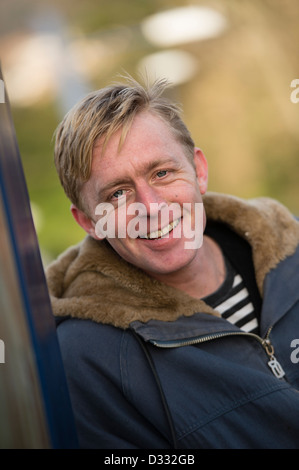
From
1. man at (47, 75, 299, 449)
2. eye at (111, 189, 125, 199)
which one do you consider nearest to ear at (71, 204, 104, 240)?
man at (47, 75, 299, 449)

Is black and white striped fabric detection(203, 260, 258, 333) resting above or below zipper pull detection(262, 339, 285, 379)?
above

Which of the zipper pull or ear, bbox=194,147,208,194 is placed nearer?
the zipper pull

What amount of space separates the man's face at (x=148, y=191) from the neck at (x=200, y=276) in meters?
0.12

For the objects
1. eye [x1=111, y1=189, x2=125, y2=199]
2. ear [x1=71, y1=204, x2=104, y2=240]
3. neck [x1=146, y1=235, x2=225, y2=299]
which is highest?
eye [x1=111, y1=189, x2=125, y2=199]

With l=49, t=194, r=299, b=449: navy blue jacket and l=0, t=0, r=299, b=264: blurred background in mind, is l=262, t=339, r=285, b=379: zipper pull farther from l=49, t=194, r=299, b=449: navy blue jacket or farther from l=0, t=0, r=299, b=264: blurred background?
l=0, t=0, r=299, b=264: blurred background

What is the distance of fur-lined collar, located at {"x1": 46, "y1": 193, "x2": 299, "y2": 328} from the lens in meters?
1.45

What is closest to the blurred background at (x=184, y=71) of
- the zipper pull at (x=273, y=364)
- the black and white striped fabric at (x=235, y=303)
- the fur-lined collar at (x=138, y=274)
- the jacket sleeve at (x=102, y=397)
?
the fur-lined collar at (x=138, y=274)

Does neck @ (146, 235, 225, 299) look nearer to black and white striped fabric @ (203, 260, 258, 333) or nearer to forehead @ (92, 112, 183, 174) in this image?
black and white striped fabric @ (203, 260, 258, 333)

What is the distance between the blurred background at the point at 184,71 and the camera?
4.74m

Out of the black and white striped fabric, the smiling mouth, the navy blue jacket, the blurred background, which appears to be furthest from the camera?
the blurred background

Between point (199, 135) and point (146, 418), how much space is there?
3765 mm

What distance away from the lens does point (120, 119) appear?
1.39m

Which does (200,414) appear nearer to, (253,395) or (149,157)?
(253,395)

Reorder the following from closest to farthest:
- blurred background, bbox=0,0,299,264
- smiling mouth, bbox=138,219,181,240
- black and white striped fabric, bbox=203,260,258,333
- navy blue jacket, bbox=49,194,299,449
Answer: navy blue jacket, bbox=49,194,299,449 → smiling mouth, bbox=138,219,181,240 → black and white striped fabric, bbox=203,260,258,333 → blurred background, bbox=0,0,299,264
